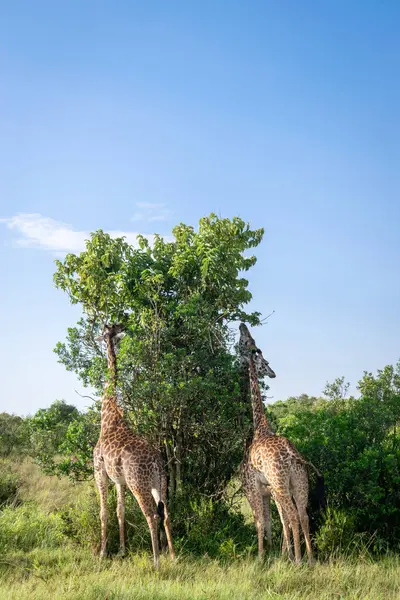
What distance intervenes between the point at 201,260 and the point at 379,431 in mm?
4720

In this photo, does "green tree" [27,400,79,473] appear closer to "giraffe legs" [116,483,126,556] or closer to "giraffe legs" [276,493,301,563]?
"giraffe legs" [116,483,126,556]

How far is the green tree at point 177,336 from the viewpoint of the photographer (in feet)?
33.8

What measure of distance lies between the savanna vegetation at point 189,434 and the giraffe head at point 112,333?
0.23 m

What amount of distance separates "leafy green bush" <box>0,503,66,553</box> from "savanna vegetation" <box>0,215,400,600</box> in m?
0.03

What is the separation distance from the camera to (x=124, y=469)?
9.52 meters

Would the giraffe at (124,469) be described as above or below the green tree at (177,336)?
below

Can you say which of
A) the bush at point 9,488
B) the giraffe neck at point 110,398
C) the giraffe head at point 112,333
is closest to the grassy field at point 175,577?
the giraffe neck at point 110,398

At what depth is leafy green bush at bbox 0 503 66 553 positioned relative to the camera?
A: 10.6 metres

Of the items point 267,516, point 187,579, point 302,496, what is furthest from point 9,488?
point 302,496

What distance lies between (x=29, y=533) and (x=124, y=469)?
2.82m

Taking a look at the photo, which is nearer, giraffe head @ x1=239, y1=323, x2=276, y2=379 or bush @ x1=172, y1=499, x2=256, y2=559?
bush @ x1=172, y1=499, x2=256, y2=559

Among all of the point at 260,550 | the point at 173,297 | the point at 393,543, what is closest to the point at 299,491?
the point at 260,550

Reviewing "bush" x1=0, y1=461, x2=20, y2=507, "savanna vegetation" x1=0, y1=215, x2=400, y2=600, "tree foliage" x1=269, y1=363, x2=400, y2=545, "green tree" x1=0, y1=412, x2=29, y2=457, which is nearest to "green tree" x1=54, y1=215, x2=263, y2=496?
"savanna vegetation" x1=0, y1=215, x2=400, y2=600

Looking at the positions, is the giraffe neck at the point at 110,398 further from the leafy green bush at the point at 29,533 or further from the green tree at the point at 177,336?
the leafy green bush at the point at 29,533
